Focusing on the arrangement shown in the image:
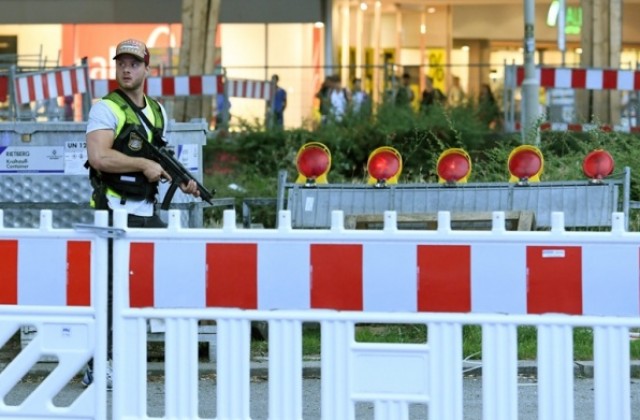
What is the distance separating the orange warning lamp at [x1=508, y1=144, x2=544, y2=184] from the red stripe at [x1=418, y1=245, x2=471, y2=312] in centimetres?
453

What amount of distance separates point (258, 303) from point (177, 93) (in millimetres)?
13712

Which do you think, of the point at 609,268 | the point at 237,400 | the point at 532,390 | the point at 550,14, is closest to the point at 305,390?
the point at 532,390

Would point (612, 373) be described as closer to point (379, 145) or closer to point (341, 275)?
point (341, 275)

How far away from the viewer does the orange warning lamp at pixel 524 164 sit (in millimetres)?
10078

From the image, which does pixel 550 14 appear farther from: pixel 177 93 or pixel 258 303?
pixel 258 303

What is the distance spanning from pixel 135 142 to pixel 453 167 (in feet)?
10.1

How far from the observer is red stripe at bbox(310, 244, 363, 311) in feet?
18.5

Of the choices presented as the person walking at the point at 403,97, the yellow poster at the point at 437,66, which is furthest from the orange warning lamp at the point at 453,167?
the yellow poster at the point at 437,66

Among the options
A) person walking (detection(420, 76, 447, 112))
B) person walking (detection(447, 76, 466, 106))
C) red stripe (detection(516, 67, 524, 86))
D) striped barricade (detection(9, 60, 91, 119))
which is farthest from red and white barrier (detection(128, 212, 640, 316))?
red stripe (detection(516, 67, 524, 86))

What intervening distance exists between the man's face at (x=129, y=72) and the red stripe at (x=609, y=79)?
Answer: 11.9m

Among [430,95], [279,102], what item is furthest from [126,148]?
[430,95]

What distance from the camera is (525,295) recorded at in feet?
18.4

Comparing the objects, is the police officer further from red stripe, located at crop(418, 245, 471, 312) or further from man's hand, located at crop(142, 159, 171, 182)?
red stripe, located at crop(418, 245, 471, 312)

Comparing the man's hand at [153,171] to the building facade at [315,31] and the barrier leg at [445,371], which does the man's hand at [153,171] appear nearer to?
the barrier leg at [445,371]
